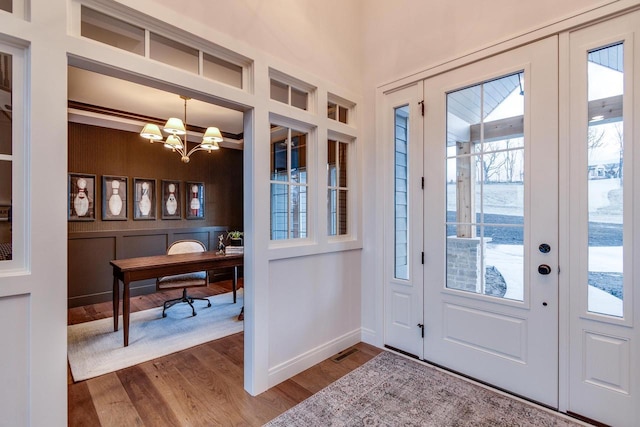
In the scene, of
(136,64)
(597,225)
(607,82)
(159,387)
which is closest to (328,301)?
(159,387)

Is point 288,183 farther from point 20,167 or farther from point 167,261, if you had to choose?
point 167,261

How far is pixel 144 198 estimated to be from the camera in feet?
15.8

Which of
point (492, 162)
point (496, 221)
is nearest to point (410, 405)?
point (496, 221)

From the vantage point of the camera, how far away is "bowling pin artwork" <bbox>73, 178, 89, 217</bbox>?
13.6 ft

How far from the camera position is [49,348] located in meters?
1.42

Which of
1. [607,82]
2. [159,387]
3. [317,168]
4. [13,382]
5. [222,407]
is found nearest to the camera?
[13,382]

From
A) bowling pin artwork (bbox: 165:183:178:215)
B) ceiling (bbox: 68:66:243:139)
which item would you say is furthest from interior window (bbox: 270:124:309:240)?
bowling pin artwork (bbox: 165:183:178:215)

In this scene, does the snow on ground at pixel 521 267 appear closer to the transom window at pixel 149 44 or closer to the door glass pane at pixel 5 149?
the transom window at pixel 149 44

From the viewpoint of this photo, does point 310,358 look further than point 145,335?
No

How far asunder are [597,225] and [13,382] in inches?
127

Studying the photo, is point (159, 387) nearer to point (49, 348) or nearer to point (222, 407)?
point (222, 407)

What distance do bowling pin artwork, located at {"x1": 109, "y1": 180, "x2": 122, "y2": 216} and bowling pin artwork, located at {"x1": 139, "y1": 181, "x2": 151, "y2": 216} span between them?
0.30m

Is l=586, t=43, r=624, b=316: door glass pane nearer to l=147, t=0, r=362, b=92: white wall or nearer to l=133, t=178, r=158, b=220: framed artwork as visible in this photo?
l=147, t=0, r=362, b=92: white wall

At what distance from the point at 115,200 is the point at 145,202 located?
42 centimetres
